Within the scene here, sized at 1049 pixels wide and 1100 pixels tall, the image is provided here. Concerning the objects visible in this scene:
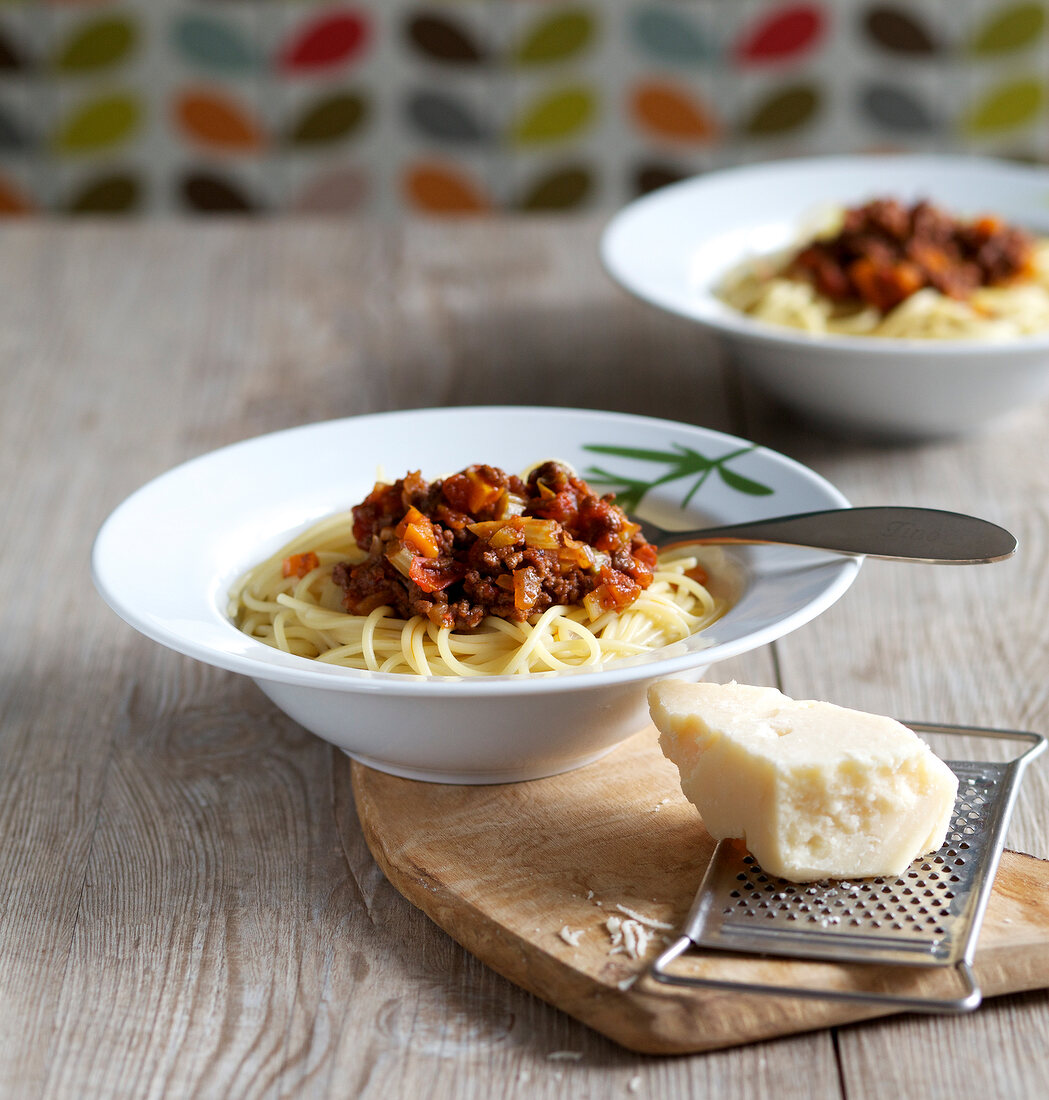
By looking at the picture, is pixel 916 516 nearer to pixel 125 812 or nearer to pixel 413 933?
pixel 413 933

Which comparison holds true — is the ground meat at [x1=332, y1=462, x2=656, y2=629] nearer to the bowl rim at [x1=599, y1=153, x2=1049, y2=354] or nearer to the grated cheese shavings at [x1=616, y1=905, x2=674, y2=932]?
the grated cheese shavings at [x1=616, y1=905, x2=674, y2=932]

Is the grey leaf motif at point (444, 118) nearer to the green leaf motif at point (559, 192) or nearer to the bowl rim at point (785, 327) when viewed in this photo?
the green leaf motif at point (559, 192)

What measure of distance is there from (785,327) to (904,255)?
41cm

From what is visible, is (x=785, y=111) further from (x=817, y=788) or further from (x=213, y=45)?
(x=817, y=788)

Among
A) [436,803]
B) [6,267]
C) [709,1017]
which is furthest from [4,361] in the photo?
[709,1017]

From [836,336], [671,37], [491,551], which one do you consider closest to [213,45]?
[671,37]

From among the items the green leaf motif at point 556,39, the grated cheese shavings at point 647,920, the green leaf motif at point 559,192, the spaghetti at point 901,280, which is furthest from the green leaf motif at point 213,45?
the grated cheese shavings at point 647,920

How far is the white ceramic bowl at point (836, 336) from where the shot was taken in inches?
115

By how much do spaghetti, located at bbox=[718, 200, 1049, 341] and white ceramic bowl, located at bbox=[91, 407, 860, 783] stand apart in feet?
3.65

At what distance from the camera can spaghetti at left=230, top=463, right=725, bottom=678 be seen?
2.04m

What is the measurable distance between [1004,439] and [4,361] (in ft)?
8.83

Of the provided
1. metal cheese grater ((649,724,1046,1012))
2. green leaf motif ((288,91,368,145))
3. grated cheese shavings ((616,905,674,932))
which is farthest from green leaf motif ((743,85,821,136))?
grated cheese shavings ((616,905,674,932))

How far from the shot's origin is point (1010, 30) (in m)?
7.05

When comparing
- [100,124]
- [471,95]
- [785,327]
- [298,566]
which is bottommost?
[100,124]
